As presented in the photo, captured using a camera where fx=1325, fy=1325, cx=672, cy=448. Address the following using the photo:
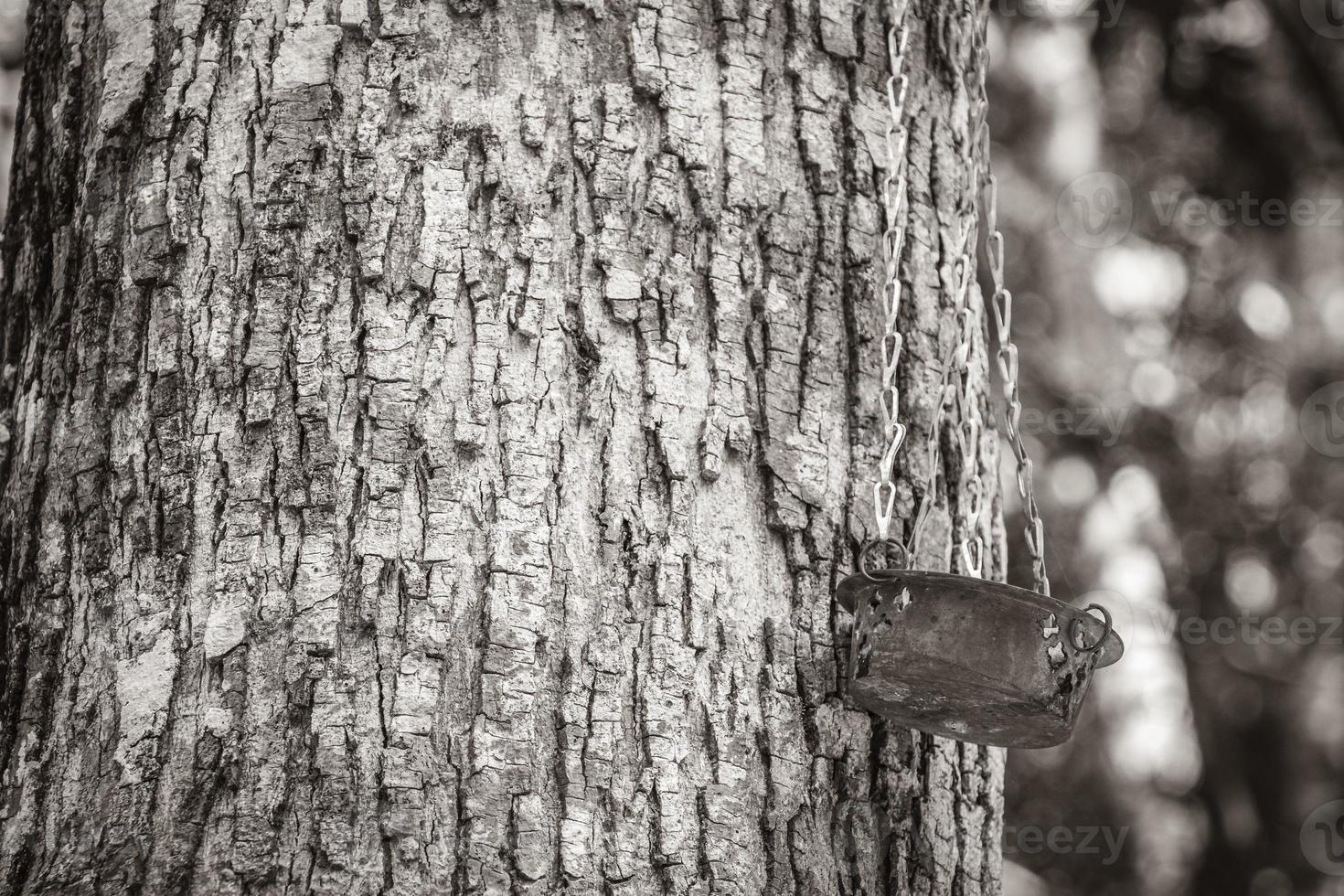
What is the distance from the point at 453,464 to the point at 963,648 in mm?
664

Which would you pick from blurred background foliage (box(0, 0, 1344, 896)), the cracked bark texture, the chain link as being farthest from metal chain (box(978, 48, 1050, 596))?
blurred background foliage (box(0, 0, 1344, 896))

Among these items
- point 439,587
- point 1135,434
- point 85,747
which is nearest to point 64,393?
point 85,747

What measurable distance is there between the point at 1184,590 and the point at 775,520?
5000mm

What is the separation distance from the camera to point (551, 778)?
1537 millimetres

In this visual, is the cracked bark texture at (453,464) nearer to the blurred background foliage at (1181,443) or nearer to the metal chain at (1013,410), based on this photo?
the metal chain at (1013,410)

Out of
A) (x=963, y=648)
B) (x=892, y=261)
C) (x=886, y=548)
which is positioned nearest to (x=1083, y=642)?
(x=963, y=648)

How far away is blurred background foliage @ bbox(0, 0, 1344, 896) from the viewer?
19.4ft

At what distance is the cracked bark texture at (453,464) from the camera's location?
1.53m

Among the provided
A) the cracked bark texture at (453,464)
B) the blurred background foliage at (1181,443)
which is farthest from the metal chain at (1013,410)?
the blurred background foliage at (1181,443)

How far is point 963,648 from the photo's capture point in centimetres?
163

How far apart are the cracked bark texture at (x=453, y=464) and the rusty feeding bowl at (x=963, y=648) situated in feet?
0.33

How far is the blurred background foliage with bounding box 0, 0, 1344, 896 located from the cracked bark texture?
4.17m

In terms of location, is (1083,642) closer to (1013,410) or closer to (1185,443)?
(1013,410)

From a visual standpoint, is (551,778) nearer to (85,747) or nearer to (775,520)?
(775,520)
